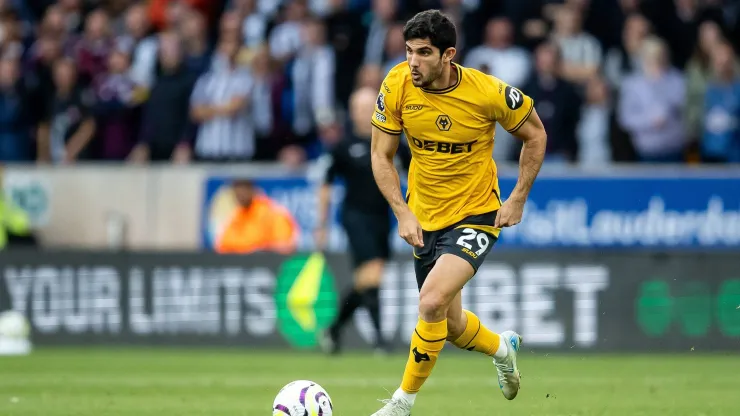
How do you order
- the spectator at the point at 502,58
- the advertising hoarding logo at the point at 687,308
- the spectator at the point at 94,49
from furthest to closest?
1. the spectator at the point at 94,49
2. the spectator at the point at 502,58
3. the advertising hoarding logo at the point at 687,308

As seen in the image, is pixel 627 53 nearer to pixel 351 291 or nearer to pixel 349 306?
pixel 351 291

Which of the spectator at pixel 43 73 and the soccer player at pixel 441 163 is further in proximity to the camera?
the spectator at pixel 43 73

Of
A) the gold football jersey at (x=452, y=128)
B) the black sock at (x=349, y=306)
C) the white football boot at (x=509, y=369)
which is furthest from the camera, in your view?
the black sock at (x=349, y=306)

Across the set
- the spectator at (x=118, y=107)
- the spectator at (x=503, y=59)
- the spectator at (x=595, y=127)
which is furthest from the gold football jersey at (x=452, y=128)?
the spectator at (x=118, y=107)

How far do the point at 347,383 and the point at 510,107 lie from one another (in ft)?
12.6

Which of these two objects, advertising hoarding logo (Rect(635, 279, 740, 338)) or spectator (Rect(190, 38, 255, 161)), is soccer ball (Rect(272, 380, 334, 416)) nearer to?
advertising hoarding logo (Rect(635, 279, 740, 338))

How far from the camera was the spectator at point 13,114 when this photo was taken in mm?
19188

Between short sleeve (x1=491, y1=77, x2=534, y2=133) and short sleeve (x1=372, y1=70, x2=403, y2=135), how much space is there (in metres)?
0.58

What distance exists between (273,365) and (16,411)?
4379 millimetres

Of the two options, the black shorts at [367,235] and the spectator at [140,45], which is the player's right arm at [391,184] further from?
the spectator at [140,45]

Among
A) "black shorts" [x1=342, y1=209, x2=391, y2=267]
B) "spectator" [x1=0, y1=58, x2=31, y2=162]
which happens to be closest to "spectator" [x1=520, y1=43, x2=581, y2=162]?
"black shorts" [x1=342, y1=209, x2=391, y2=267]

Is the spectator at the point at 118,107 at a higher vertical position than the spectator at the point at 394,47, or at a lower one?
lower

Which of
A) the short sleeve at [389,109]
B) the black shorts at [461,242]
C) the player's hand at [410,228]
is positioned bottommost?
the black shorts at [461,242]

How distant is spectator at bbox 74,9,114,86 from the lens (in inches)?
767
